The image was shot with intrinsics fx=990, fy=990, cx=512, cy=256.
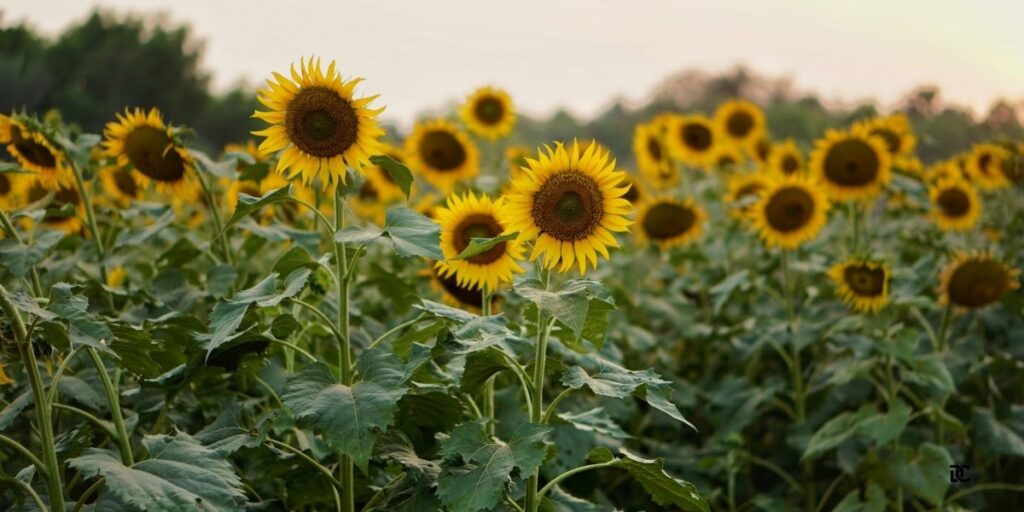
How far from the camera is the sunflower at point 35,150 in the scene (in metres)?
3.37

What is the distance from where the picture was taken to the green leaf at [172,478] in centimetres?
193

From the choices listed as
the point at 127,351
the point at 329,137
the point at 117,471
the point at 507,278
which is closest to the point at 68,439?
the point at 127,351

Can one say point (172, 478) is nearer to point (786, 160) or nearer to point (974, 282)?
point (974, 282)

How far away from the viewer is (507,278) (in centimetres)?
291

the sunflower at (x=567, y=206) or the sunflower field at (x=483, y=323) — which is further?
the sunflower at (x=567, y=206)

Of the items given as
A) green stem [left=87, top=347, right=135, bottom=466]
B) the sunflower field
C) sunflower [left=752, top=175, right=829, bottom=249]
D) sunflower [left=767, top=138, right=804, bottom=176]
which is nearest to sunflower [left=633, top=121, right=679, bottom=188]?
the sunflower field

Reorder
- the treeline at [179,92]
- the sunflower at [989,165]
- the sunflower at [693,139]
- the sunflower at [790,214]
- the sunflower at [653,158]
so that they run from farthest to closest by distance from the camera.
→ 1. the treeline at [179,92]
2. the sunflower at [653,158]
3. the sunflower at [693,139]
4. the sunflower at [989,165]
5. the sunflower at [790,214]

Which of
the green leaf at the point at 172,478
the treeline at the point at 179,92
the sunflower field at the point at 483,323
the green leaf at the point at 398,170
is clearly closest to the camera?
the green leaf at the point at 172,478

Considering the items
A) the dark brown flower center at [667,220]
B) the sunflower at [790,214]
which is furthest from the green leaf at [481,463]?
the dark brown flower center at [667,220]

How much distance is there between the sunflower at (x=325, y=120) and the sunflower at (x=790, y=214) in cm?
271

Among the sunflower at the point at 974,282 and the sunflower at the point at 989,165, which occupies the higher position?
the sunflower at the point at 989,165

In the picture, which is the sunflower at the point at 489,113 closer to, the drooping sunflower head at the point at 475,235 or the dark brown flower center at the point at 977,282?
the dark brown flower center at the point at 977,282

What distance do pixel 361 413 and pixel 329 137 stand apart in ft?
2.48

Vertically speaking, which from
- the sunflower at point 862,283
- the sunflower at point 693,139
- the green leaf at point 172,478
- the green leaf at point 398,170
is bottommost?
the green leaf at point 172,478
